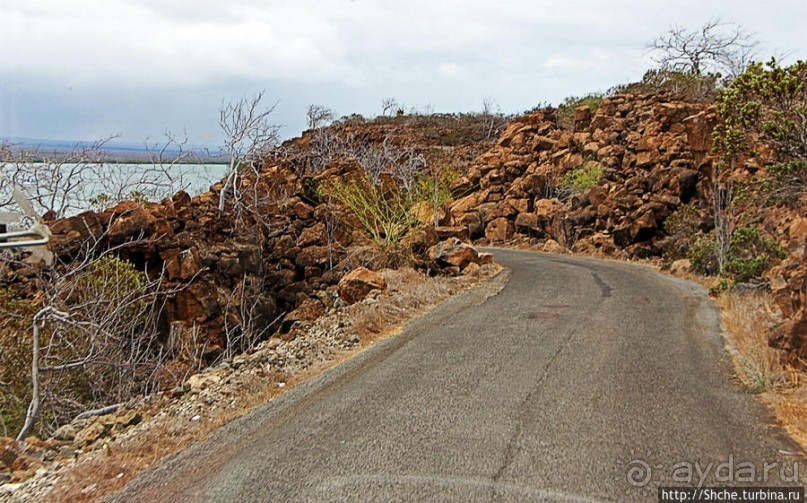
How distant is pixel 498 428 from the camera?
580 cm

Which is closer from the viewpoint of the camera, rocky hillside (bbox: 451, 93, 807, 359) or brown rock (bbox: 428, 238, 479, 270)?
brown rock (bbox: 428, 238, 479, 270)

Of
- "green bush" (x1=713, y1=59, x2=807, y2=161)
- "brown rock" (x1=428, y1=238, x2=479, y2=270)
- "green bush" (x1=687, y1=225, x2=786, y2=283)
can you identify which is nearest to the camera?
"green bush" (x1=713, y1=59, x2=807, y2=161)

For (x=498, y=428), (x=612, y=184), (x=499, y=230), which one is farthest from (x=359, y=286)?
(x=499, y=230)

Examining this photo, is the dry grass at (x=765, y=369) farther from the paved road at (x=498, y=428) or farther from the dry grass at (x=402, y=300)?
the dry grass at (x=402, y=300)

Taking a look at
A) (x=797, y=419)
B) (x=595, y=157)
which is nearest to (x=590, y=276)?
(x=797, y=419)

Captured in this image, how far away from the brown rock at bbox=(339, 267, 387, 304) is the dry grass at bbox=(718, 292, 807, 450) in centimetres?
623

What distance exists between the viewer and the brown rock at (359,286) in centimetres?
1297

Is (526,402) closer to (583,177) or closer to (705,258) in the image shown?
(705,258)

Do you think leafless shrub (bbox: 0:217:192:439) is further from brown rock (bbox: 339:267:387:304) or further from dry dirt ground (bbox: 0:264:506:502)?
brown rock (bbox: 339:267:387:304)

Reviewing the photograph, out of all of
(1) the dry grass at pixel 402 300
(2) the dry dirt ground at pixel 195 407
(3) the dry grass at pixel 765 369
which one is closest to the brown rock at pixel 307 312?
(1) the dry grass at pixel 402 300

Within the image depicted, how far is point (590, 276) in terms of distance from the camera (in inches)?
655

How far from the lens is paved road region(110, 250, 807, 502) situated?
15.7 feet

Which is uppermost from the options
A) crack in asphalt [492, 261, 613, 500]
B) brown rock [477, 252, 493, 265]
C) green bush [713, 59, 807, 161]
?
green bush [713, 59, 807, 161]

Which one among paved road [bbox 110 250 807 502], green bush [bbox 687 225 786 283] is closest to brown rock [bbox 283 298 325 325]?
paved road [bbox 110 250 807 502]
